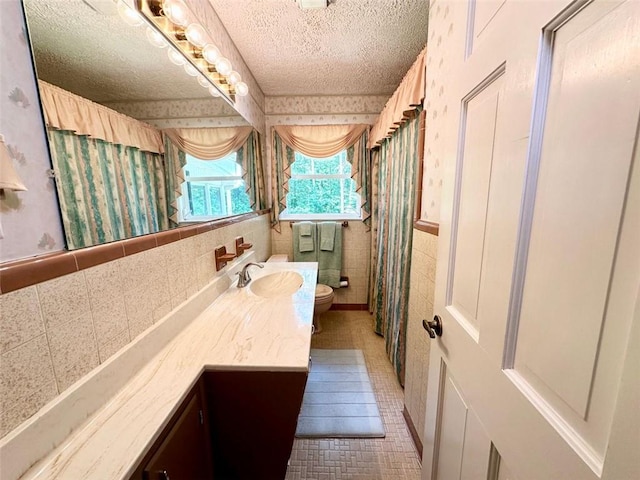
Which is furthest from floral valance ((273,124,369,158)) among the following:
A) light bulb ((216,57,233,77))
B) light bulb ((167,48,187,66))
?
light bulb ((167,48,187,66))

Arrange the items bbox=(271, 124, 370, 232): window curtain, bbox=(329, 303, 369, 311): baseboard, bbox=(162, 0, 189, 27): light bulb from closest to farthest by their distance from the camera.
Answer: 1. bbox=(162, 0, 189, 27): light bulb
2. bbox=(271, 124, 370, 232): window curtain
3. bbox=(329, 303, 369, 311): baseboard

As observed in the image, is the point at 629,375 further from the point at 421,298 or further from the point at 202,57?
the point at 202,57

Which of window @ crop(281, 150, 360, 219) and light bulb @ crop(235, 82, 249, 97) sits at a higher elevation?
light bulb @ crop(235, 82, 249, 97)

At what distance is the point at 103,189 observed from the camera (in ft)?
2.26

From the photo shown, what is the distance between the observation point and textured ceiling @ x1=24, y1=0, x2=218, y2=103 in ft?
1.79

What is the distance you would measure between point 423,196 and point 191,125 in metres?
1.24

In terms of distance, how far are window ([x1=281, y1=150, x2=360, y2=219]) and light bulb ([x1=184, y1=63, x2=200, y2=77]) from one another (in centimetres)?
151

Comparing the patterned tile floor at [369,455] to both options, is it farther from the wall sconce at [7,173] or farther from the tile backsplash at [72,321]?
the wall sconce at [7,173]

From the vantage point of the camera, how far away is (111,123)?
2.46ft

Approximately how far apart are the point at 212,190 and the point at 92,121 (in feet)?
2.54

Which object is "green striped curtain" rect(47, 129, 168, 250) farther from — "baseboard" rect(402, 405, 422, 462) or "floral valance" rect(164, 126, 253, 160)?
"baseboard" rect(402, 405, 422, 462)

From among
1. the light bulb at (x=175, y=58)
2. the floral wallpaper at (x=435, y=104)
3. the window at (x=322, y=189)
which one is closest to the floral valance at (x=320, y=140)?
the window at (x=322, y=189)

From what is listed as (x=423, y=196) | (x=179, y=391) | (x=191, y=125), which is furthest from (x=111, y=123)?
(x=423, y=196)

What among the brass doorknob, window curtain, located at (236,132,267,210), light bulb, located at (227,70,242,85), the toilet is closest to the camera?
the brass doorknob
